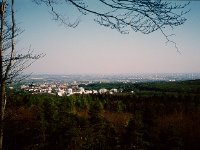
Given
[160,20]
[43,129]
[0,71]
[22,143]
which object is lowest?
[22,143]

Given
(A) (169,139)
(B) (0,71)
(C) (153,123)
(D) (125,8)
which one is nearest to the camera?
(D) (125,8)

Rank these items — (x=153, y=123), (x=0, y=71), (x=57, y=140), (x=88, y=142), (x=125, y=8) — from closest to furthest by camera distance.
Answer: (x=125, y=8) → (x=0, y=71) → (x=88, y=142) → (x=57, y=140) → (x=153, y=123)

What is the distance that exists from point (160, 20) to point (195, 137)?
931 cm

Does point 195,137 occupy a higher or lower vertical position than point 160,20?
lower

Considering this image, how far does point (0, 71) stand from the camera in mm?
5453

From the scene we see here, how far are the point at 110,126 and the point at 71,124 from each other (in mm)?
1821

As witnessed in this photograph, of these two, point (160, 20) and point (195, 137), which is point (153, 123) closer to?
point (195, 137)

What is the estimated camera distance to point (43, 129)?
1193 centimetres

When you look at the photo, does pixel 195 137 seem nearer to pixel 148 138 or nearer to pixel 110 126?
pixel 148 138

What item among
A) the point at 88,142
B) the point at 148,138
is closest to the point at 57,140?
the point at 88,142

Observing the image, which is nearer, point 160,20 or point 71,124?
point 160,20

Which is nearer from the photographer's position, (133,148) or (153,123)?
(133,148)

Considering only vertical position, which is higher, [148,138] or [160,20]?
[160,20]

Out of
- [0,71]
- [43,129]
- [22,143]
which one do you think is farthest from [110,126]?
[0,71]
